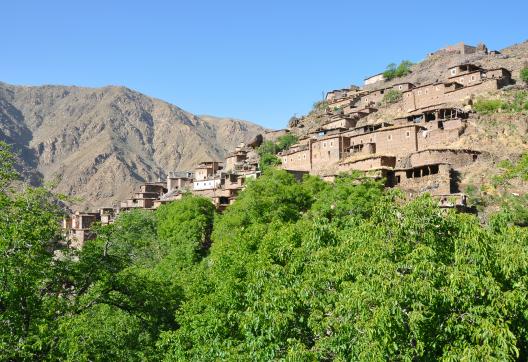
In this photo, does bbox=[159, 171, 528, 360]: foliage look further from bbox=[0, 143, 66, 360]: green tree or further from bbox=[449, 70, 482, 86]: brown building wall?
bbox=[449, 70, 482, 86]: brown building wall

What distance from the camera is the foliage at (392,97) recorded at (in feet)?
217

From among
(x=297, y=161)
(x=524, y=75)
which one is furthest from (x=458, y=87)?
(x=297, y=161)

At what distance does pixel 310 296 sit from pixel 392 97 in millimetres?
57909

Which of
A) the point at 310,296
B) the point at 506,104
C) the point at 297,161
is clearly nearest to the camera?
the point at 310,296

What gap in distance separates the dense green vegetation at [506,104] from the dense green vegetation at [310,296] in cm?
3607

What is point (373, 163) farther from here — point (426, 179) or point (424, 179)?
point (426, 179)

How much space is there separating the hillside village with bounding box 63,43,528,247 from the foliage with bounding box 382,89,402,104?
0.51 feet

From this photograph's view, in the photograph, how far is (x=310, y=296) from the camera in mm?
12984

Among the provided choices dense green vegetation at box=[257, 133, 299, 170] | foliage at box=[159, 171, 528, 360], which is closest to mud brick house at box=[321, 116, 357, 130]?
dense green vegetation at box=[257, 133, 299, 170]

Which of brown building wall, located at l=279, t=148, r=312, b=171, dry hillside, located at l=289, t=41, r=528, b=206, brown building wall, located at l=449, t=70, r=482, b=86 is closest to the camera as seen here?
dry hillside, located at l=289, t=41, r=528, b=206

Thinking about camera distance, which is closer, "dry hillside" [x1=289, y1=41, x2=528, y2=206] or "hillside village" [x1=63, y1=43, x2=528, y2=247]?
"dry hillside" [x1=289, y1=41, x2=528, y2=206]

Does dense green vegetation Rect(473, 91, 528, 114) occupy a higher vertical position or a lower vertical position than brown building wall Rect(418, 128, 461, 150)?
higher

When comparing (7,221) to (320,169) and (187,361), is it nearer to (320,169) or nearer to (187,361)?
(187,361)

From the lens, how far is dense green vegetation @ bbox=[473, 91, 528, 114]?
167 feet
